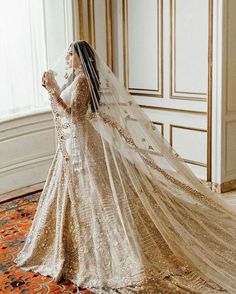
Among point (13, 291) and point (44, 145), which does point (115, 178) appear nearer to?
point (13, 291)

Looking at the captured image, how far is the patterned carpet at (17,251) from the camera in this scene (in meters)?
2.86

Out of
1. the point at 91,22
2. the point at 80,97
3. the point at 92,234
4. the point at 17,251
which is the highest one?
the point at 91,22

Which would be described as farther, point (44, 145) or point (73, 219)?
point (44, 145)

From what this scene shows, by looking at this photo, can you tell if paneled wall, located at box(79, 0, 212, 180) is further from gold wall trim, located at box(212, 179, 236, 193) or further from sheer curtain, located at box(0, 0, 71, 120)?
sheer curtain, located at box(0, 0, 71, 120)

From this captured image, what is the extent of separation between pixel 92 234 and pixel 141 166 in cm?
52

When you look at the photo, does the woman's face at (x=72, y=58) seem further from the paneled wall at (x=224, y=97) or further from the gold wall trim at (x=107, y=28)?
the gold wall trim at (x=107, y=28)

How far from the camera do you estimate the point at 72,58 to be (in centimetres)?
317

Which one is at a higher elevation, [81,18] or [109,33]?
[81,18]

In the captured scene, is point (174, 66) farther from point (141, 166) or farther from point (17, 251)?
point (17, 251)

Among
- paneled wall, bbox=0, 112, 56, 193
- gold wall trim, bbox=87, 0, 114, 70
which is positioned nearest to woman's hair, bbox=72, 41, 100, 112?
paneled wall, bbox=0, 112, 56, 193

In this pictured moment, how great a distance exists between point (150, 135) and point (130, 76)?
2.59 metres

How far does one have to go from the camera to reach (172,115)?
17.1 ft

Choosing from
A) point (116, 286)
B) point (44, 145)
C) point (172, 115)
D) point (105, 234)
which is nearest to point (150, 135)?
point (105, 234)

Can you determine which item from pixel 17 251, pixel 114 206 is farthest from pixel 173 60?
pixel 17 251
